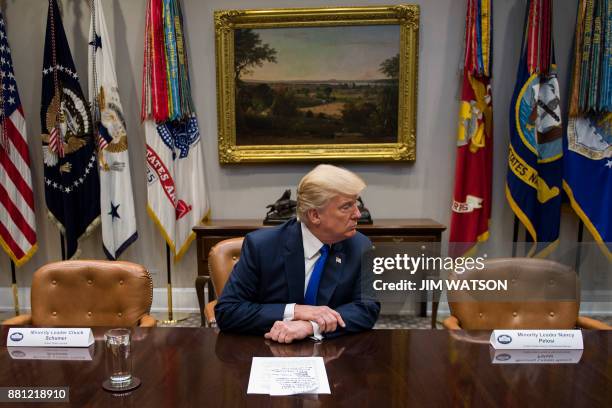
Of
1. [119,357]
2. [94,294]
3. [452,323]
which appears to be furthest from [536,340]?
[94,294]

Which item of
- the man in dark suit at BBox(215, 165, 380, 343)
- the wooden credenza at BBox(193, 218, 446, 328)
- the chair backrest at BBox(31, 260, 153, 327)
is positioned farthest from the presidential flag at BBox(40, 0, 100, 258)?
the man in dark suit at BBox(215, 165, 380, 343)

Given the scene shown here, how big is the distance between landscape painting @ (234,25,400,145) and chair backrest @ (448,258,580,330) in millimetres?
2003

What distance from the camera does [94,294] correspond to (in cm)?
179

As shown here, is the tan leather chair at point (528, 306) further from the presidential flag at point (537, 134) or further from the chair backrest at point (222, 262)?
the presidential flag at point (537, 134)

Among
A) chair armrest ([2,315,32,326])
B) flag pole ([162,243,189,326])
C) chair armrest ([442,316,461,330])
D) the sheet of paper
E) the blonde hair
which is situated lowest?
flag pole ([162,243,189,326])

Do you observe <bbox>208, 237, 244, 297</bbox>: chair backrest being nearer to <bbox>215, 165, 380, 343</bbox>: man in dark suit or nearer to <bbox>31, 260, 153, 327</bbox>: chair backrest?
<bbox>31, 260, 153, 327</bbox>: chair backrest

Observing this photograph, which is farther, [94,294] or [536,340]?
[94,294]

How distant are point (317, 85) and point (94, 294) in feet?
8.12

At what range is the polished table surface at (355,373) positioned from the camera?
0.95 m

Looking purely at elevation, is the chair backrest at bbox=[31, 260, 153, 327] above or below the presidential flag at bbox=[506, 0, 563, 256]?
below

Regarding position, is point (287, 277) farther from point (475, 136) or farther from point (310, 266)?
point (475, 136)

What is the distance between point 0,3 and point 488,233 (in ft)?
15.3

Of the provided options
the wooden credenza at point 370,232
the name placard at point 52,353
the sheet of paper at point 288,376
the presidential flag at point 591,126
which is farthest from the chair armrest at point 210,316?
the presidential flag at point 591,126

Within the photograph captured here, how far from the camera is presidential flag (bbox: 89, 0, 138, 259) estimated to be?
3.30 metres
